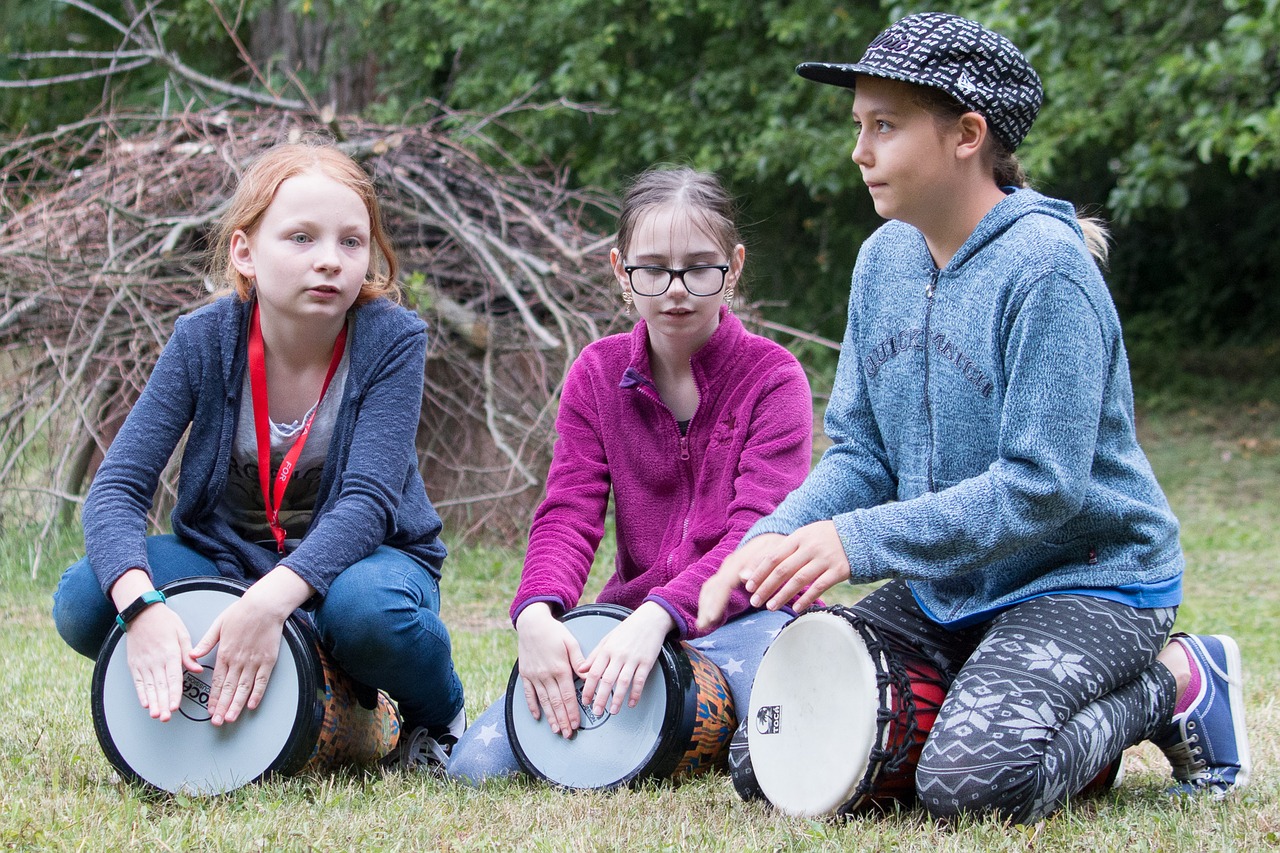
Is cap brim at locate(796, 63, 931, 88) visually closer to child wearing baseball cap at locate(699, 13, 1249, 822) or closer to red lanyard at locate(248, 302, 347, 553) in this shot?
child wearing baseball cap at locate(699, 13, 1249, 822)

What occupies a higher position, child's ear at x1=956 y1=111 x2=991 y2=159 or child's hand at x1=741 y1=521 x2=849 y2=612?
child's ear at x1=956 y1=111 x2=991 y2=159

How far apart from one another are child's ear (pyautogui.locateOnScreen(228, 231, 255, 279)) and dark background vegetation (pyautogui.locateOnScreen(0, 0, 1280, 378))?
4.58 metres

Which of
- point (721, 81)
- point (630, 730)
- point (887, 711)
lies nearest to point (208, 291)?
point (630, 730)

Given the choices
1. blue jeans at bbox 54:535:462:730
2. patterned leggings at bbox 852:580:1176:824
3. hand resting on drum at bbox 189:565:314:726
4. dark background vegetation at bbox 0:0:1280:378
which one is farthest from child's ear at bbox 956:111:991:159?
dark background vegetation at bbox 0:0:1280:378

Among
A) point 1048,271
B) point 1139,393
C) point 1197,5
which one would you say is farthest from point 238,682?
point 1139,393

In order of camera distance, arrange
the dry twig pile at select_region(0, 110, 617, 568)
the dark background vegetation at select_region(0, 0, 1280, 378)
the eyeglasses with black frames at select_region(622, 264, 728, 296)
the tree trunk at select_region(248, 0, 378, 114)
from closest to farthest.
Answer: the eyeglasses with black frames at select_region(622, 264, 728, 296)
the dry twig pile at select_region(0, 110, 617, 568)
the dark background vegetation at select_region(0, 0, 1280, 378)
the tree trunk at select_region(248, 0, 378, 114)

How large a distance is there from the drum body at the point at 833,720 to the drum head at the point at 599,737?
18 cm

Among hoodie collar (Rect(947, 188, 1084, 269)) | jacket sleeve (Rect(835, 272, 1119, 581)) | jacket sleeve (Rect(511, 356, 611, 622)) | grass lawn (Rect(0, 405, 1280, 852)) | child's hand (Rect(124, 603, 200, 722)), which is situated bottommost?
grass lawn (Rect(0, 405, 1280, 852))

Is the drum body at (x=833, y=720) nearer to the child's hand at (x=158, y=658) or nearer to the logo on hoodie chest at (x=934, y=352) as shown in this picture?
the logo on hoodie chest at (x=934, y=352)

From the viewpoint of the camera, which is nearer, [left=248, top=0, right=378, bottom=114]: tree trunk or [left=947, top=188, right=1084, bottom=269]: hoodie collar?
[left=947, top=188, right=1084, bottom=269]: hoodie collar

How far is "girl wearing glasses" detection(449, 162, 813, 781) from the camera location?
2703 millimetres

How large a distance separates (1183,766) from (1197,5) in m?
6.97

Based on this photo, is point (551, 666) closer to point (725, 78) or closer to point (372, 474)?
point (372, 474)

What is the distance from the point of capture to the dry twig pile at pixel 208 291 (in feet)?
17.6
